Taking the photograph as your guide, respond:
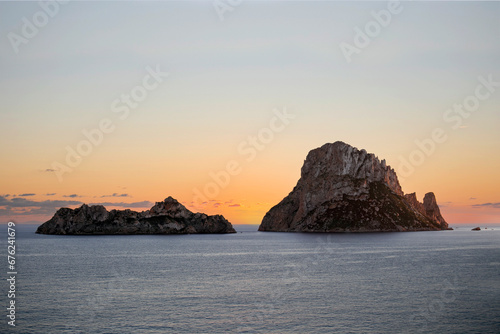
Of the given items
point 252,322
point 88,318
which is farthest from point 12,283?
point 252,322

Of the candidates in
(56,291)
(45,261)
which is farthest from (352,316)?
(45,261)

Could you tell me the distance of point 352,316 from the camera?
58.3 metres

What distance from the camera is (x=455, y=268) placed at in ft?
342

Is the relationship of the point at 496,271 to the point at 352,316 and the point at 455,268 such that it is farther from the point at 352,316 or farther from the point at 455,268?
the point at 352,316

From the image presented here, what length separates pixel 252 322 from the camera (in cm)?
5581

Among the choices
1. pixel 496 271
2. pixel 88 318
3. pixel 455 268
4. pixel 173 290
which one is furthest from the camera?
pixel 455 268

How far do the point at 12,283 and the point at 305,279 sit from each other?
49.9 metres

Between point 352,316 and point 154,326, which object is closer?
point 154,326

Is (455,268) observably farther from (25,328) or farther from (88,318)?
(25,328)

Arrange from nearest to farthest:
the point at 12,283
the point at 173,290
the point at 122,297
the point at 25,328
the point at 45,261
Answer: the point at 25,328 < the point at 122,297 < the point at 173,290 < the point at 12,283 < the point at 45,261

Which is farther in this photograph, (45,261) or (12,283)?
(45,261)

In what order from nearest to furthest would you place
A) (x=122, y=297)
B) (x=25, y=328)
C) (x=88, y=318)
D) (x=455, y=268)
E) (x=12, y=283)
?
1. (x=25, y=328)
2. (x=88, y=318)
3. (x=122, y=297)
4. (x=12, y=283)
5. (x=455, y=268)

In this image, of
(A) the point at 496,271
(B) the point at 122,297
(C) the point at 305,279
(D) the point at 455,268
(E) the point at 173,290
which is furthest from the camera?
(D) the point at 455,268

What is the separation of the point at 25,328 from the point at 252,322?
79.9 feet
